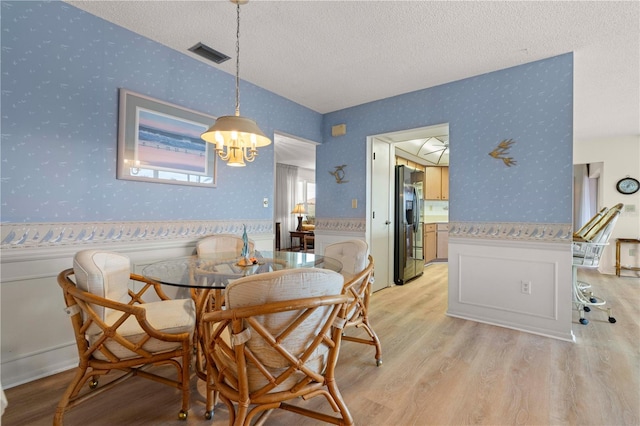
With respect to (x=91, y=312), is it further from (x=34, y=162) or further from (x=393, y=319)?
(x=393, y=319)

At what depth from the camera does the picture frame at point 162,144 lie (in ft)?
7.81

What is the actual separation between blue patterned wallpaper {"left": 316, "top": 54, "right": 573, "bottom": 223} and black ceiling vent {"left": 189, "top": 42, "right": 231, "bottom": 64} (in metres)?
2.03

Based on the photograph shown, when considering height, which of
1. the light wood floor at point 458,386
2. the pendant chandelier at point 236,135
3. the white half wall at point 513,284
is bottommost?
the light wood floor at point 458,386

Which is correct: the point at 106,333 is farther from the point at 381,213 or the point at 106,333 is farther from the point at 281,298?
the point at 381,213

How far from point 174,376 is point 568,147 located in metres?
3.57

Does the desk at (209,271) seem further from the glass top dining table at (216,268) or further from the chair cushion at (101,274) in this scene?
the chair cushion at (101,274)

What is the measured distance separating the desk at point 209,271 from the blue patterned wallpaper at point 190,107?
83 cm

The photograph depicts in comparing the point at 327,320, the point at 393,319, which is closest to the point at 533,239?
the point at 393,319

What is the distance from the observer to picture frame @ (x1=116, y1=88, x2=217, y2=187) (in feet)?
7.81

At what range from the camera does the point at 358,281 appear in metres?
1.81

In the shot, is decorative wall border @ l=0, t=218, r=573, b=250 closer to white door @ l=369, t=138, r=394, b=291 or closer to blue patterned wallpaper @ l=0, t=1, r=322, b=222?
blue patterned wallpaper @ l=0, t=1, r=322, b=222

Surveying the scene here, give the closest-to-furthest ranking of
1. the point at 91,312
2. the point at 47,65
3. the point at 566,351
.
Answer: the point at 91,312
the point at 47,65
the point at 566,351

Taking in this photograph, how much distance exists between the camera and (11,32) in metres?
1.88

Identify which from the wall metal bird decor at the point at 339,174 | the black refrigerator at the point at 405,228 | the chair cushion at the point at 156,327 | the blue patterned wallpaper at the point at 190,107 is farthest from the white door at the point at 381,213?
the chair cushion at the point at 156,327
